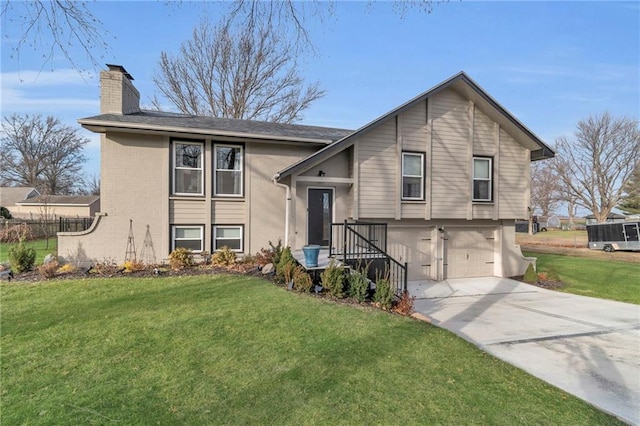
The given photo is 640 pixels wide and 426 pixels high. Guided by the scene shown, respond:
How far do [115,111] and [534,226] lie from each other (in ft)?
160

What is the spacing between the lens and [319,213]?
35.2ft

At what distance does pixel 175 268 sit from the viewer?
30.6 feet

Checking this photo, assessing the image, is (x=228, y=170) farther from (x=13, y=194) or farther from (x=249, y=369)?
(x=13, y=194)

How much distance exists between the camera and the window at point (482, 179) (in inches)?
456

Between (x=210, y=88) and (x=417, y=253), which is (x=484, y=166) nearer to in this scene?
(x=417, y=253)

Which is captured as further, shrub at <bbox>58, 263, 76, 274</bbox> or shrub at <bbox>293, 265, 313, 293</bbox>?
shrub at <bbox>58, 263, 76, 274</bbox>

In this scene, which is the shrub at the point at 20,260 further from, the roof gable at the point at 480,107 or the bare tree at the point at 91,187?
the bare tree at the point at 91,187

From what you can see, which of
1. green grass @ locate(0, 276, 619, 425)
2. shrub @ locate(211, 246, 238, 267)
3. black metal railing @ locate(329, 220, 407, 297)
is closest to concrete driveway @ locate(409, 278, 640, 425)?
green grass @ locate(0, 276, 619, 425)

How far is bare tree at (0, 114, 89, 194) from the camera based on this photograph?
115 feet

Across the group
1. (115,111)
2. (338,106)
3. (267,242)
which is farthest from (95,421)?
(338,106)

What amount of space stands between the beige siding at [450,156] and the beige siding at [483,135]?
372 millimetres

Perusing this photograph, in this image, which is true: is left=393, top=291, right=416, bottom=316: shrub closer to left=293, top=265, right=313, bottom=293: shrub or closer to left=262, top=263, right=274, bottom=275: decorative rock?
left=293, top=265, right=313, bottom=293: shrub

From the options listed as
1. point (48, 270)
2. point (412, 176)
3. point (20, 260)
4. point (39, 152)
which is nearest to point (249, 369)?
point (48, 270)

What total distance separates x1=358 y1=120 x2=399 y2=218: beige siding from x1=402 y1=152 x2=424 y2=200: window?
0.44 meters
